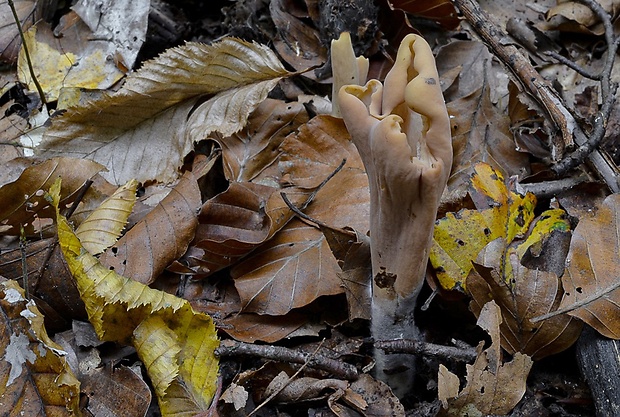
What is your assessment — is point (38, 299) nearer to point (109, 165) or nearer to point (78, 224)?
point (78, 224)

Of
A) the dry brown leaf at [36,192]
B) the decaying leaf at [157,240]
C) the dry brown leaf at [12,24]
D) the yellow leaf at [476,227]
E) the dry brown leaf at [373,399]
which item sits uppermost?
the dry brown leaf at [12,24]

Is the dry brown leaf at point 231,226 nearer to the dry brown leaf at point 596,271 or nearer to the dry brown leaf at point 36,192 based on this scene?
the dry brown leaf at point 36,192

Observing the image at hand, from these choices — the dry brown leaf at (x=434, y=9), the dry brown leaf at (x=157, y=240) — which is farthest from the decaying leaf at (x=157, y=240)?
the dry brown leaf at (x=434, y=9)

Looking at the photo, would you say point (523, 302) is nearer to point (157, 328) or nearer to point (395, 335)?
point (395, 335)

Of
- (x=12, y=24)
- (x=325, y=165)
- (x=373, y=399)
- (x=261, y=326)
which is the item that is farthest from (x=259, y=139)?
(x=12, y=24)

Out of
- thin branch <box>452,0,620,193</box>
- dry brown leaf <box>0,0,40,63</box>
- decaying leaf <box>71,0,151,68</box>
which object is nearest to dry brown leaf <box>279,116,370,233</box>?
thin branch <box>452,0,620,193</box>
